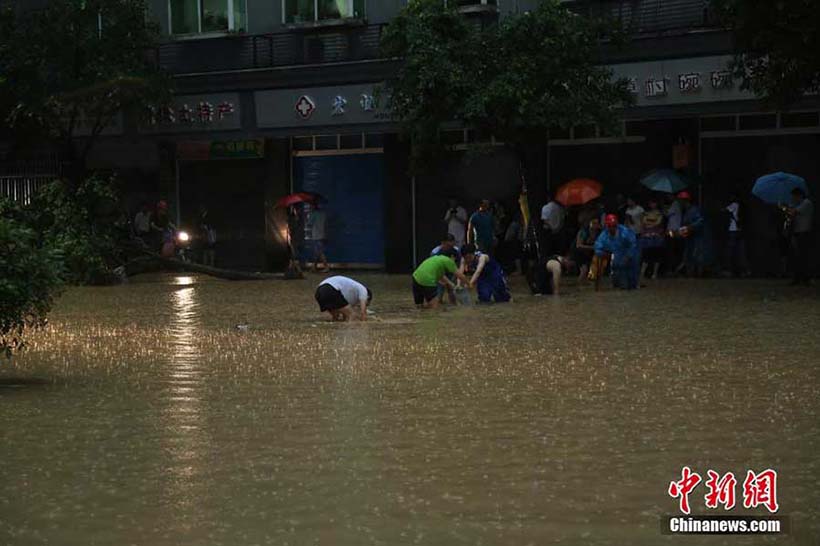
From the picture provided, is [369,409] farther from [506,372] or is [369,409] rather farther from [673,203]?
[673,203]

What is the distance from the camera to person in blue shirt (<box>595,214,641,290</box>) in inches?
932

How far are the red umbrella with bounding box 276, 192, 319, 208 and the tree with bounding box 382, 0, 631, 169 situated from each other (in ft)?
15.6

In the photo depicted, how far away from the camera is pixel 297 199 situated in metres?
30.1

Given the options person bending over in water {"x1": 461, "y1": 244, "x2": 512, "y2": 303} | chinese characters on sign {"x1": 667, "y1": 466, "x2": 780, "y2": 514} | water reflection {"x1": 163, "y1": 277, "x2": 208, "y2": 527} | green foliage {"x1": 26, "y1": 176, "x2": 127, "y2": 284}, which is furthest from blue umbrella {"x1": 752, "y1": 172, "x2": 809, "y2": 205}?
chinese characters on sign {"x1": 667, "y1": 466, "x2": 780, "y2": 514}

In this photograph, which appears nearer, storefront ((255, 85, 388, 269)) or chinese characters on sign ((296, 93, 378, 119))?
chinese characters on sign ((296, 93, 378, 119))

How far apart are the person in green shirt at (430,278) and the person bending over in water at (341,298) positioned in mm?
1961

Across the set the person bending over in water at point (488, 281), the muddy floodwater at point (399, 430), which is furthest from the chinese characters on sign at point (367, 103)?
the muddy floodwater at point (399, 430)

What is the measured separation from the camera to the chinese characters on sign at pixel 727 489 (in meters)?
6.47

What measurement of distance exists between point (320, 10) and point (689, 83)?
28.7 ft

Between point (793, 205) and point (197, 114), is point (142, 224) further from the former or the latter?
point (793, 205)

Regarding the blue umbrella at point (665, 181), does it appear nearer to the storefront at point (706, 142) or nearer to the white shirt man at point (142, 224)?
the storefront at point (706, 142)

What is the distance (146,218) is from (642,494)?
1078 inches

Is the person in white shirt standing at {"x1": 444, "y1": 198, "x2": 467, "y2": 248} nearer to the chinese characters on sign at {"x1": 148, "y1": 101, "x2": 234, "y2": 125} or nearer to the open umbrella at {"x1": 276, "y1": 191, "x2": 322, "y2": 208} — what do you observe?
the open umbrella at {"x1": 276, "y1": 191, "x2": 322, "y2": 208}

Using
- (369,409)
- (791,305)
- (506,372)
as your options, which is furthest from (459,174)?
(369,409)
